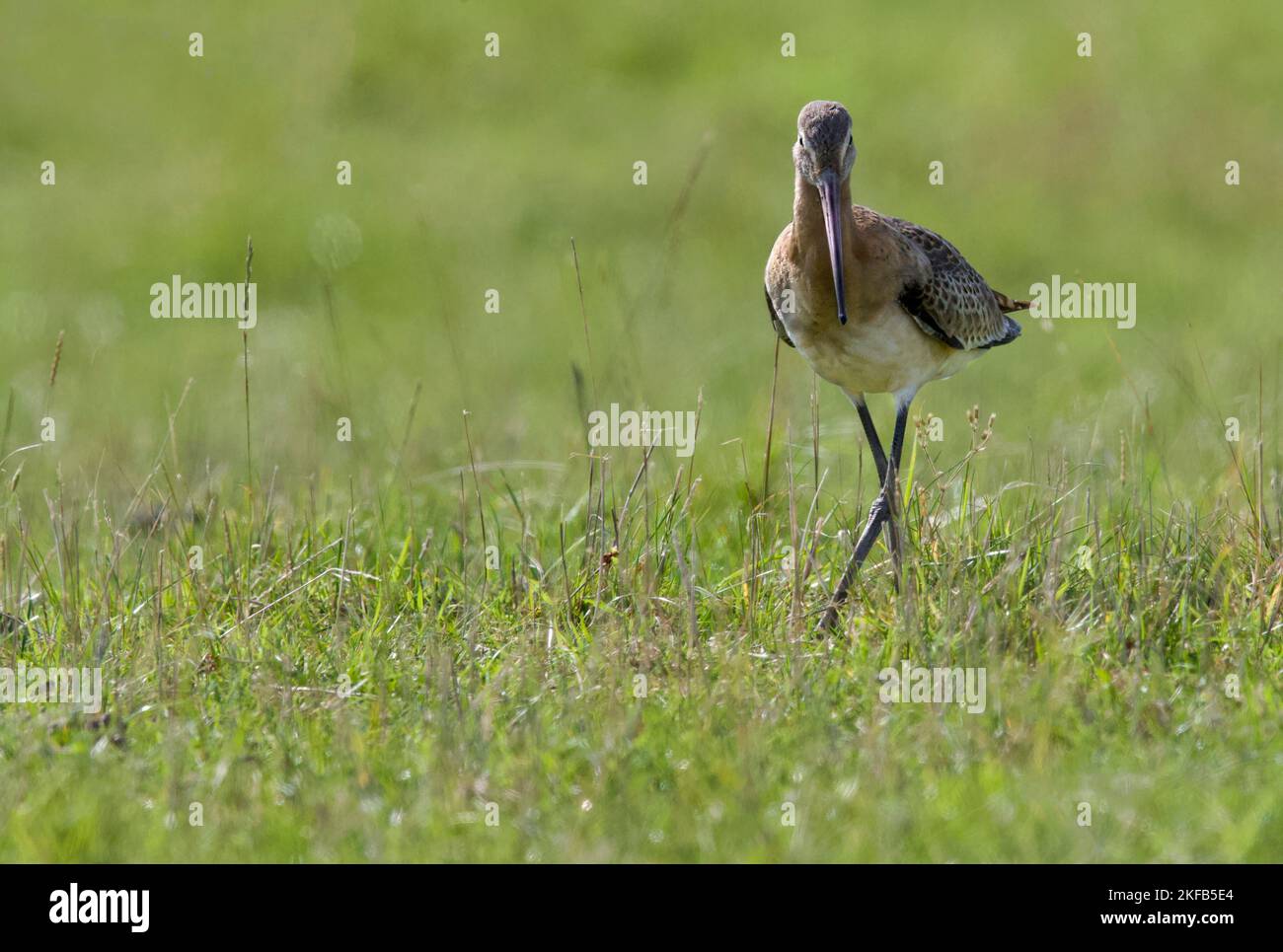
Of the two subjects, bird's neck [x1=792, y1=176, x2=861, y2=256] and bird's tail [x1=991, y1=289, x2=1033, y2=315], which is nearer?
bird's neck [x1=792, y1=176, x2=861, y2=256]

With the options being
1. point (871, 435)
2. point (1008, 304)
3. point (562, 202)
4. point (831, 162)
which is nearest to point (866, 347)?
point (871, 435)

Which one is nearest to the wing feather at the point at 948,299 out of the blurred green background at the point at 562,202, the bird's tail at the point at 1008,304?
the bird's tail at the point at 1008,304

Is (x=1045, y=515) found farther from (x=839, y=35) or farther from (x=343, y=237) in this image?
(x=839, y=35)

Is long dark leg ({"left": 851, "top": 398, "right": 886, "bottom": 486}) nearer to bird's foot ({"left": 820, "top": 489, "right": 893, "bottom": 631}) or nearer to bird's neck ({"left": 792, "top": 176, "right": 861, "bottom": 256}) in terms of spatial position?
bird's foot ({"left": 820, "top": 489, "right": 893, "bottom": 631})

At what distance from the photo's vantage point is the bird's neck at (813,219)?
5676 millimetres

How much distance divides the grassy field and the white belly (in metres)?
0.26

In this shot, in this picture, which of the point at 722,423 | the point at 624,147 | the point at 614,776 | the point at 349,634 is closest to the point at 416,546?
the point at 349,634

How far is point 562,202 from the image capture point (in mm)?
14422

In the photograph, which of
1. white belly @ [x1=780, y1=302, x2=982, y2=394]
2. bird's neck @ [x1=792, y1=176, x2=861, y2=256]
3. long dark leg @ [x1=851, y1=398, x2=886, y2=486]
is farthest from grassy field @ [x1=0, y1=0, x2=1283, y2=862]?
bird's neck @ [x1=792, y1=176, x2=861, y2=256]

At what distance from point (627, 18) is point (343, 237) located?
6318 mm

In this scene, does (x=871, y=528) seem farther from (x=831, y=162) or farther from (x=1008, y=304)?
(x=1008, y=304)

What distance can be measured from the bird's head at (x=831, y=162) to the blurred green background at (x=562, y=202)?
2.44 m

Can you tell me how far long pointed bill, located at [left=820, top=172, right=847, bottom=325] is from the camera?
5473 millimetres

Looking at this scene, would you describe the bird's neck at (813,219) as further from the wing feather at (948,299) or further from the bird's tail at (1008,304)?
the bird's tail at (1008,304)
